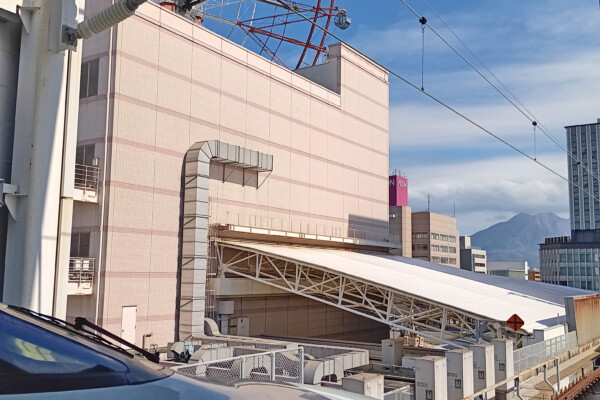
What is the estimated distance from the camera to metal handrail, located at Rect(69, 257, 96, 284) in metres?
21.4

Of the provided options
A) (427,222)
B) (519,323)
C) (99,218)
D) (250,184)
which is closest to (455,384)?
(519,323)

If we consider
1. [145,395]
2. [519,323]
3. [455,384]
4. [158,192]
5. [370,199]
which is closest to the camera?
[145,395]

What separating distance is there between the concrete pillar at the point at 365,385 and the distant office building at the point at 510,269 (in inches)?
5636

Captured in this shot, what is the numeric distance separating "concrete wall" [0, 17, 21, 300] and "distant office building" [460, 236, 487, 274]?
130m

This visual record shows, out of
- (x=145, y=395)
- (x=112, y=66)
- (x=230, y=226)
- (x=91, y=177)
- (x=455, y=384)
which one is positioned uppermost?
(x=112, y=66)

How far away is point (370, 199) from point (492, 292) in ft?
46.1

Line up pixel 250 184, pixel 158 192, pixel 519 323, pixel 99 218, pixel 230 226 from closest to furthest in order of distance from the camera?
pixel 519 323, pixel 99 218, pixel 158 192, pixel 230 226, pixel 250 184

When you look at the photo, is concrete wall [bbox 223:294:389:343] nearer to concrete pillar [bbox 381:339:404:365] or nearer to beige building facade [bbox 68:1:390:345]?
beige building facade [bbox 68:1:390:345]

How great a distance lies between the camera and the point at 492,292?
28547 mm

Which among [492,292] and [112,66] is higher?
[112,66]

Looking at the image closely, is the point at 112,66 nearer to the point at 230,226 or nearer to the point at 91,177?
the point at 91,177

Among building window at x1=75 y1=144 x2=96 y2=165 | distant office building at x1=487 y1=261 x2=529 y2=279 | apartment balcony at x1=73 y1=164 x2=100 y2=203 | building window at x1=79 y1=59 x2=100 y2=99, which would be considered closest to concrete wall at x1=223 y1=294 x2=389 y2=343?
apartment balcony at x1=73 y1=164 x2=100 y2=203

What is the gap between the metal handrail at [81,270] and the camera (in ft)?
70.3

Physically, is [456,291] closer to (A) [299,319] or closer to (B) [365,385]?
(A) [299,319]
